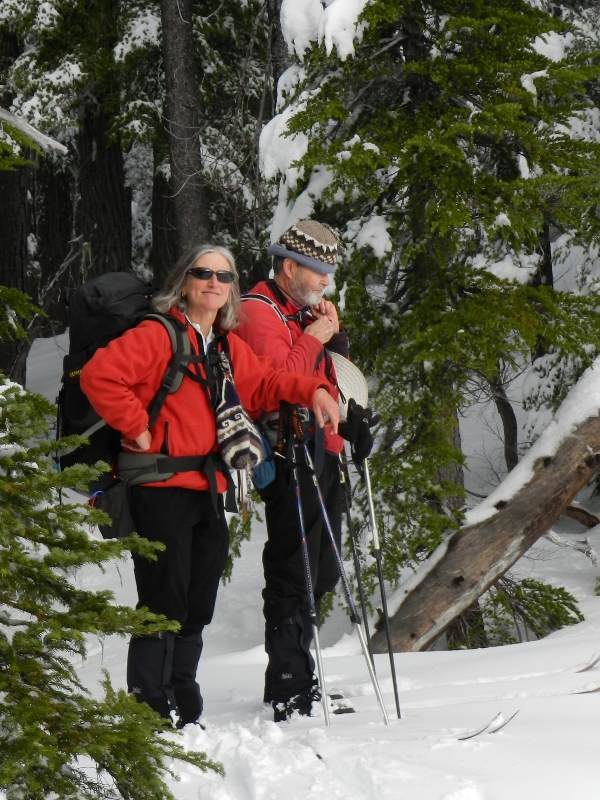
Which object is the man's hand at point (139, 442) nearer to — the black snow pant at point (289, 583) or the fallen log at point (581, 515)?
the black snow pant at point (289, 583)

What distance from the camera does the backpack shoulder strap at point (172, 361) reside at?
362cm

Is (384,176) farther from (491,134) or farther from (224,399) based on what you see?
(224,399)

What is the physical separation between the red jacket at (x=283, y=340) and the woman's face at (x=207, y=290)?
0.27m

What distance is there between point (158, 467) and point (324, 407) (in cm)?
73

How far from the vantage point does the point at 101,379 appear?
3461 mm

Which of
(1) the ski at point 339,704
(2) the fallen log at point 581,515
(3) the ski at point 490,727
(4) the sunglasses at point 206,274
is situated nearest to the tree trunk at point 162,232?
(2) the fallen log at point 581,515

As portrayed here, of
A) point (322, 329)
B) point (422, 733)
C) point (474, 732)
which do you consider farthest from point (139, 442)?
point (474, 732)

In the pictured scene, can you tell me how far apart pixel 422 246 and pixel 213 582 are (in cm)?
319

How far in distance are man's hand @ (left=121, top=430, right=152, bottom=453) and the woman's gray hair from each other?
54 cm

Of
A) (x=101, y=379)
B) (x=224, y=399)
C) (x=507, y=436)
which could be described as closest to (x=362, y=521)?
(x=224, y=399)

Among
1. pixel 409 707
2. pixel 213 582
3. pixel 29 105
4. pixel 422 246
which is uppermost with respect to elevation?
pixel 29 105

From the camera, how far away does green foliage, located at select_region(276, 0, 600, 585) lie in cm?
580

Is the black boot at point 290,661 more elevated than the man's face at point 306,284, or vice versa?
the man's face at point 306,284

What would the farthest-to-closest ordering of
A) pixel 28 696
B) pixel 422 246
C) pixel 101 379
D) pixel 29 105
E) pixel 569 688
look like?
pixel 29 105, pixel 422 246, pixel 569 688, pixel 101 379, pixel 28 696
